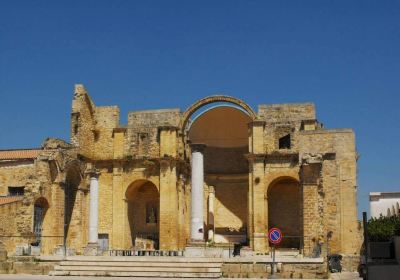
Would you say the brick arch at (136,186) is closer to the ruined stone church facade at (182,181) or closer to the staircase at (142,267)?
the ruined stone church facade at (182,181)

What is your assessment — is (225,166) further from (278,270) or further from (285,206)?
(278,270)

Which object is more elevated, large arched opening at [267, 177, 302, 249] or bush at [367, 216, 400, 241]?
large arched opening at [267, 177, 302, 249]

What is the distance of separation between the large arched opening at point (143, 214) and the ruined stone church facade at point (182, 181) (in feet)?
0.22

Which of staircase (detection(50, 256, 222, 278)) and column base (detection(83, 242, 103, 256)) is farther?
column base (detection(83, 242, 103, 256))

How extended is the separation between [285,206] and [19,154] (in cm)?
1712

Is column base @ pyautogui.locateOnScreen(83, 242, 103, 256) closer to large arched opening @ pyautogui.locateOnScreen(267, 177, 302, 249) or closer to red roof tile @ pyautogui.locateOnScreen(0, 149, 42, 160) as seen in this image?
red roof tile @ pyautogui.locateOnScreen(0, 149, 42, 160)

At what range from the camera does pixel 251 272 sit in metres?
24.8

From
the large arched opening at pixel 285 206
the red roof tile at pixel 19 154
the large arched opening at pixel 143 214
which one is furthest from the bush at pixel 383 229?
the red roof tile at pixel 19 154

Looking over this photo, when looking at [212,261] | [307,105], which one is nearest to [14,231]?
[212,261]

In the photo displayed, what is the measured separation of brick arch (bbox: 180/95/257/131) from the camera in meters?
37.6

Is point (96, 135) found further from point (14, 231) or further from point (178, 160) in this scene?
point (14, 231)

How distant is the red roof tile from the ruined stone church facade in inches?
6.8

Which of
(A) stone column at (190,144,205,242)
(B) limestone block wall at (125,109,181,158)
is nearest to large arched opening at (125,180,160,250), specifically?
(B) limestone block wall at (125,109,181,158)

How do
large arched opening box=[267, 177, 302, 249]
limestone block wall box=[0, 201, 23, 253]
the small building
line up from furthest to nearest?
1. the small building
2. large arched opening box=[267, 177, 302, 249]
3. limestone block wall box=[0, 201, 23, 253]
